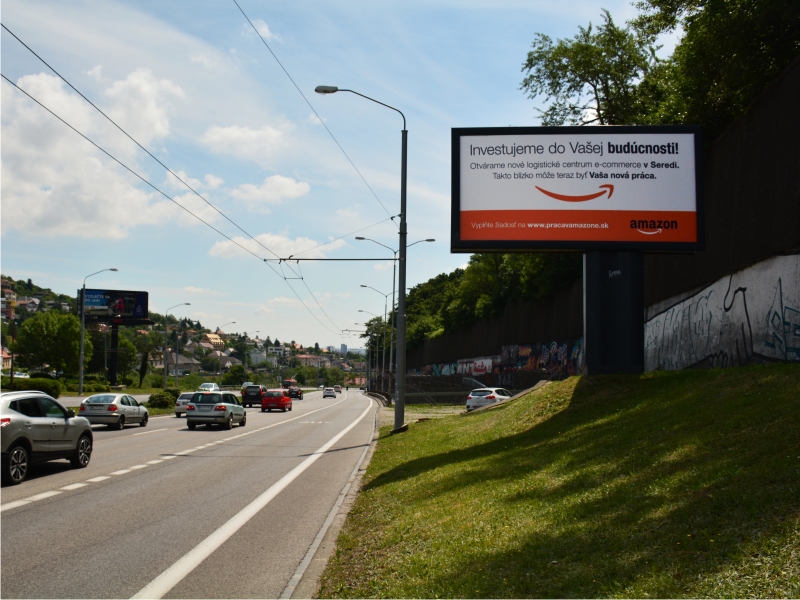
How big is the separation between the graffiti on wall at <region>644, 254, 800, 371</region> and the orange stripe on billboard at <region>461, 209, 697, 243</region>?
2.51m

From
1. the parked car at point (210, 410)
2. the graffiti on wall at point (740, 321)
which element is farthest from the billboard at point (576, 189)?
the parked car at point (210, 410)

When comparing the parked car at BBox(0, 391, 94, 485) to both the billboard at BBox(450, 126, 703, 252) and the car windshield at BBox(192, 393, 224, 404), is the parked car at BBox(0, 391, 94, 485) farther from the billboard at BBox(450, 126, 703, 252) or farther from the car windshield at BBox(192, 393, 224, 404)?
the car windshield at BBox(192, 393, 224, 404)

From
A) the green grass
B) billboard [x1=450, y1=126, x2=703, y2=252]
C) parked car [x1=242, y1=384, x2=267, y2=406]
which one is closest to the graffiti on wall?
billboard [x1=450, y1=126, x2=703, y2=252]

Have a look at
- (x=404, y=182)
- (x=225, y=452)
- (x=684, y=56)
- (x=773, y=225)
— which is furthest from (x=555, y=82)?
(x=225, y=452)

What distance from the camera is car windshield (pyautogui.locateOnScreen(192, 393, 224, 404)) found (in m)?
28.2

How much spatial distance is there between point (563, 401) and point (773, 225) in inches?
275

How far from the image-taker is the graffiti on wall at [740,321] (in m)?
16.4

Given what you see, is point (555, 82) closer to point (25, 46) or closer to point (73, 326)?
point (25, 46)

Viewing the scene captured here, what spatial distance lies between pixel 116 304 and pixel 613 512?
9737 centimetres

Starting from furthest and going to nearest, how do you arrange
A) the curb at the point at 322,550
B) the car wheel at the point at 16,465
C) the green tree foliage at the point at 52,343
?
the green tree foliage at the point at 52,343
the car wheel at the point at 16,465
the curb at the point at 322,550

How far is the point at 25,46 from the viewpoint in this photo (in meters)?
12.8

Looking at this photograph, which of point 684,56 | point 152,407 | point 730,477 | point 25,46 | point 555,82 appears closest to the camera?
point 730,477

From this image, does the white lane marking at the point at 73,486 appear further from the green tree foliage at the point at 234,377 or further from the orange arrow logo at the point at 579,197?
the green tree foliage at the point at 234,377

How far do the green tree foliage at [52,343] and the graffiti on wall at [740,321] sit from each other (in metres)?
94.0
